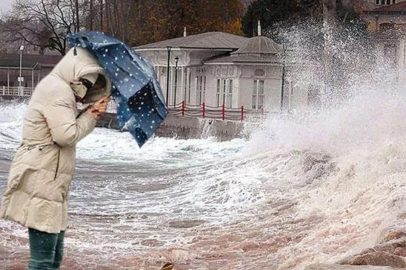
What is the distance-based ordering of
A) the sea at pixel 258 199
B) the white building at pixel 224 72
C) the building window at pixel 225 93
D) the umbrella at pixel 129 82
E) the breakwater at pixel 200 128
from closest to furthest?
1. the umbrella at pixel 129 82
2. the sea at pixel 258 199
3. the breakwater at pixel 200 128
4. the white building at pixel 224 72
5. the building window at pixel 225 93

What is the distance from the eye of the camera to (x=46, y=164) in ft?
17.2

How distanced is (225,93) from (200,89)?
4310 mm

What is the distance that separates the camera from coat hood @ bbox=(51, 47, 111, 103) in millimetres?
5355

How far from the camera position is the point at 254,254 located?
11.5m

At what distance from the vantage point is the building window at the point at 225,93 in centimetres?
4219

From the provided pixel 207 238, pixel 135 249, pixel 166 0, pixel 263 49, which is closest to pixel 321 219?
pixel 207 238

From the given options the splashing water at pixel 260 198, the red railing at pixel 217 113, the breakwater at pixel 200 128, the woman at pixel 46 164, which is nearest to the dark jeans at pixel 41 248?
the woman at pixel 46 164

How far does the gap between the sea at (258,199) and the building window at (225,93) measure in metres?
13.7

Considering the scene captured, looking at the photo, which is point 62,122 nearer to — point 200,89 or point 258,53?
point 258,53

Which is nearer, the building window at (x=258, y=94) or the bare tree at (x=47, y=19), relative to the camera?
the building window at (x=258, y=94)

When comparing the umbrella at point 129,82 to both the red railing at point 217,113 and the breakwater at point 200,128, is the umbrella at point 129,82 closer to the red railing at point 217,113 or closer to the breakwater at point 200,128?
the breakwater at point 200,128

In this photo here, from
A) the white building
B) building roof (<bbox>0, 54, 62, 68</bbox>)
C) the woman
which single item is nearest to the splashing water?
the woman

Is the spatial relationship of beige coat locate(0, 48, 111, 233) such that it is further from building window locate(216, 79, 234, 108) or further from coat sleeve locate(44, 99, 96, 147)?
building window locate(216, 79, 234, 108)

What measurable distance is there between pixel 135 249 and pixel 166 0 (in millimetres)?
51438
